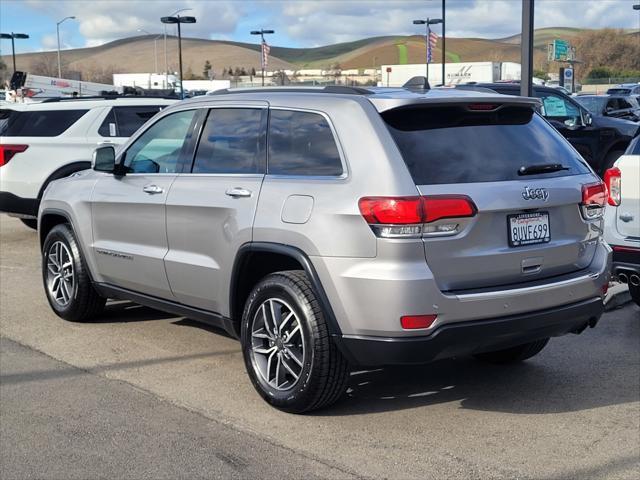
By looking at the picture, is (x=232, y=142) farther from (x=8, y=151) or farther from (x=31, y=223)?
(x=31, y=223)

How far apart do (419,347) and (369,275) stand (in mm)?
469

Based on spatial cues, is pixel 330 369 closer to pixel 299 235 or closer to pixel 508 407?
pixel 299 235

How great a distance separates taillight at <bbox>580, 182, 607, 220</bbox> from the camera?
16.3 ft

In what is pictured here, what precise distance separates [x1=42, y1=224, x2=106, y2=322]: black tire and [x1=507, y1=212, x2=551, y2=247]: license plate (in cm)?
381

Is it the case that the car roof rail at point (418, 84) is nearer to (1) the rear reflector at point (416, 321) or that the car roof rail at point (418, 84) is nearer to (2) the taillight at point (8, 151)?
(1) the rear reflector at point (416, 321)

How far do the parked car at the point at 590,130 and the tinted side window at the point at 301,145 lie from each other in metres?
10.8

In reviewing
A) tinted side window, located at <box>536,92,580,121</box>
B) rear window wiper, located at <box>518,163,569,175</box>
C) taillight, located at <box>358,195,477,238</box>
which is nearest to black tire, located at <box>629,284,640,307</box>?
rear window wiper, located at <box>518,163,569,175</box>

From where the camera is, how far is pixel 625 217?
667cm

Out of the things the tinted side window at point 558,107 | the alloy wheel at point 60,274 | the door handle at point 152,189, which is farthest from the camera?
the tinted side window at point 558,107

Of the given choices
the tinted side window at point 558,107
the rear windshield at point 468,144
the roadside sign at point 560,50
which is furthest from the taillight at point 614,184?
the roadside sign at point 560,50

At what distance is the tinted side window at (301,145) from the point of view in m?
4.80

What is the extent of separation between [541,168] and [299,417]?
6.70 feet

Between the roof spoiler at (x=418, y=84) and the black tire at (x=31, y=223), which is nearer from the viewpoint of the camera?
the roof spoiler at (x=418, y=84)

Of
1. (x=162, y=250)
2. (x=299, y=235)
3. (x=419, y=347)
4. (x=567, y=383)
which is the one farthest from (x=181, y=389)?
Result: (x=567, y=383)
